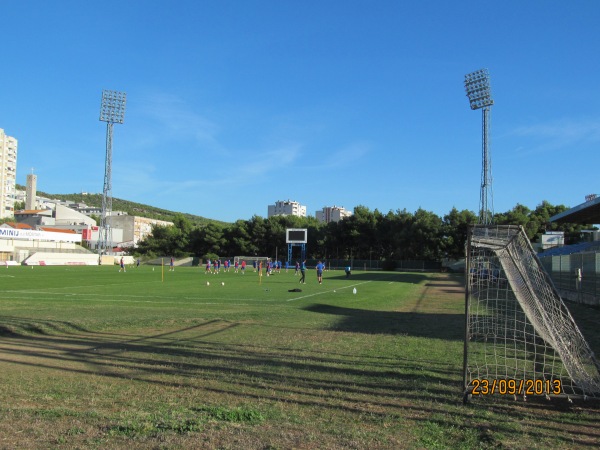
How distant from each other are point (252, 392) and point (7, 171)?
171889 millimetres

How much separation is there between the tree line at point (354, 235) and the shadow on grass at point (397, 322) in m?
70.6

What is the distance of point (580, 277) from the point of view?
78.0 ft

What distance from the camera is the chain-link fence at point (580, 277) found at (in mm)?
21650

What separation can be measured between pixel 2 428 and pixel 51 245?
98555 mm

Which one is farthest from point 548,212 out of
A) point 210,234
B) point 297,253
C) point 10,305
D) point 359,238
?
point 10,305

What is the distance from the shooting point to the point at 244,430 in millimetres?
5012

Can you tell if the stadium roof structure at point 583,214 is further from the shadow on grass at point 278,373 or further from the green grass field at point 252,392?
the shadow on grass at point 278,373

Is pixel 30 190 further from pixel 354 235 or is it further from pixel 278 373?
pixel 278 373

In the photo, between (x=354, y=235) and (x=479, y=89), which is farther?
(x=354, y=235)

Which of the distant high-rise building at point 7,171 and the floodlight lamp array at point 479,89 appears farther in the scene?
the distant high-rise building at point 7,171

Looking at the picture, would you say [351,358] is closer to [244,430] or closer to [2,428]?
[244,430]
